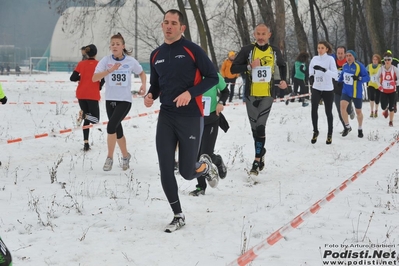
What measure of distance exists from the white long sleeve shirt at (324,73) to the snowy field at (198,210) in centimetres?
117

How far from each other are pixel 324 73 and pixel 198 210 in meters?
5.46

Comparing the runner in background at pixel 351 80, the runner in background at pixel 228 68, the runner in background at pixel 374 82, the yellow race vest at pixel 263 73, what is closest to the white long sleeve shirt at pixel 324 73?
the runner in background at pixel 351 80

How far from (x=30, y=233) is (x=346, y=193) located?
3617 millimetres

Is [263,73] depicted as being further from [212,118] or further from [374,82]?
[374,82]

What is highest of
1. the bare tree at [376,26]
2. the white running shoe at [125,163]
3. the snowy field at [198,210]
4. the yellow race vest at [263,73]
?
the bare tree at [376,26]

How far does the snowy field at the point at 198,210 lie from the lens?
4301 mm

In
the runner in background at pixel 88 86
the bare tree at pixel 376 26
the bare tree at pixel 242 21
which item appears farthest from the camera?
the bare tree at pixel 242 21

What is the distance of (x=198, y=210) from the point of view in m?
5.79

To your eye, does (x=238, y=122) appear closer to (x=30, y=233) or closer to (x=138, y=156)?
(x=138, y=156)

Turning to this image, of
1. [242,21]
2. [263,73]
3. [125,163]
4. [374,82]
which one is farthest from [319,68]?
[242,21]

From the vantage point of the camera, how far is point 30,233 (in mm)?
4762

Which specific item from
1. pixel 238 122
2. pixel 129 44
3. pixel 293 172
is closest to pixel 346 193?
pixel 293 172

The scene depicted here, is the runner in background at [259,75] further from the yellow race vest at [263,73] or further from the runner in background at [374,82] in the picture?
the runner in background at [374,82]

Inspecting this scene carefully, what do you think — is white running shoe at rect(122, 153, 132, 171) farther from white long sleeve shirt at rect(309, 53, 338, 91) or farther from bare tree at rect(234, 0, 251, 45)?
bare tree at rect(234, 0, 251, 45)
